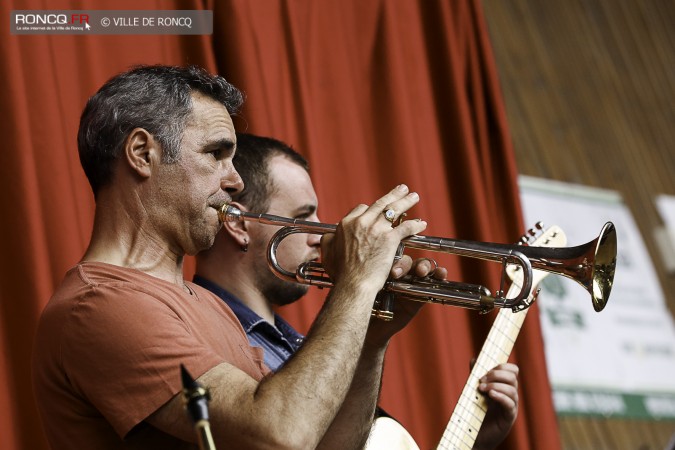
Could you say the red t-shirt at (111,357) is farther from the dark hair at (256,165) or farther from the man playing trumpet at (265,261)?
the dark hair at (256,165)

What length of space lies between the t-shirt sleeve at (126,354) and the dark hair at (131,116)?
0.37m

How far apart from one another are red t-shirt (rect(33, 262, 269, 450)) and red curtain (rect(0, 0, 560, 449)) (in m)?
0.65

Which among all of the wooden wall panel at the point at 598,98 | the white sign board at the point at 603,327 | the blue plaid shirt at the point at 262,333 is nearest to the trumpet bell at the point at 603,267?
the blue plaid shirt at the point at 262,333

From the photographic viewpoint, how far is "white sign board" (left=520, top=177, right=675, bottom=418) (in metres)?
3.65

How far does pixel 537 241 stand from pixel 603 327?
1436 mm

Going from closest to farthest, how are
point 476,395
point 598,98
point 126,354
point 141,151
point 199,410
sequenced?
point 199,410 < point 126,354 < point 141,151 < point 476,395 < point 598,98

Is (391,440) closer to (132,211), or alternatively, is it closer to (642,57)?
(132,211)

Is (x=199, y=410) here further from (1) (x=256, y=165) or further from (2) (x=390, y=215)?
(1) (x=256, y=165)

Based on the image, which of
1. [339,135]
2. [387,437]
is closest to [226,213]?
[387,437]

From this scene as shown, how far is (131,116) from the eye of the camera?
5.86 ft

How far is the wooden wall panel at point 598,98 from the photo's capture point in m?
4.08

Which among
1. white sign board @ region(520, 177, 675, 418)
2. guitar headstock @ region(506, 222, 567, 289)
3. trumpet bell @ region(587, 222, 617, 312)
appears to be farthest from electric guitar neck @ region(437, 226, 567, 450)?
white sign board @ region(520, 177, 675, 418)

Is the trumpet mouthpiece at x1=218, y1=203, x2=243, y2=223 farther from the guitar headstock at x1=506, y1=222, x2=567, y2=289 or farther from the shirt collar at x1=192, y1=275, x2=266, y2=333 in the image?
the guitar headstock at x1=506, y1=222, x2=567, y2=289

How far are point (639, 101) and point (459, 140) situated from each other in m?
1.51
